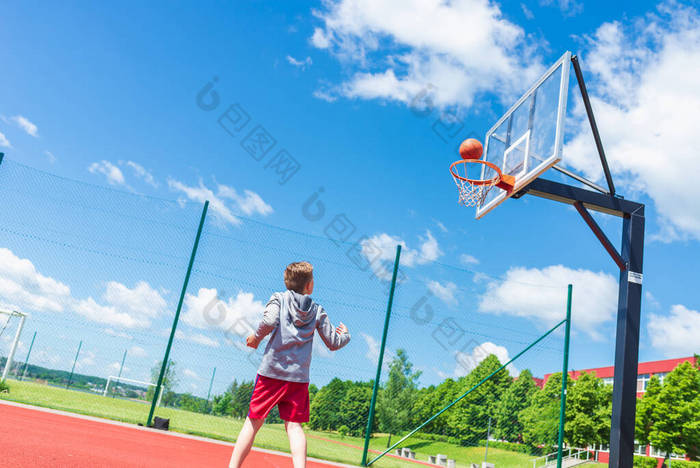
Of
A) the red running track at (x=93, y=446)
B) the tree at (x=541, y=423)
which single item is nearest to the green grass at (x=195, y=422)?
the red running track at (x=93, y=446)

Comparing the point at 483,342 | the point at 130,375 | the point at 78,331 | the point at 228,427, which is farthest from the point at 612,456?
the point at 78,331

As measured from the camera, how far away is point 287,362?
2.55 meters

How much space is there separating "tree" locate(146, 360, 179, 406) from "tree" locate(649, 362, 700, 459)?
27495mm

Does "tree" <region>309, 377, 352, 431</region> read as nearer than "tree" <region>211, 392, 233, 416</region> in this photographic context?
No

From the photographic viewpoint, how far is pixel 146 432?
17.1 feet

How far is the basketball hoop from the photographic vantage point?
20.6 ft

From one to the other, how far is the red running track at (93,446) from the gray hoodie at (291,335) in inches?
48.4

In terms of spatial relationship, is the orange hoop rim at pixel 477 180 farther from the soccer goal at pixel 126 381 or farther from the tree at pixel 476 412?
the soccer goal at pixel 126 381

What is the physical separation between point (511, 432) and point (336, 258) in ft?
17.4

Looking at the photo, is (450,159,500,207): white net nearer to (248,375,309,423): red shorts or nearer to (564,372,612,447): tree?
(248,375,309,423): red shorts

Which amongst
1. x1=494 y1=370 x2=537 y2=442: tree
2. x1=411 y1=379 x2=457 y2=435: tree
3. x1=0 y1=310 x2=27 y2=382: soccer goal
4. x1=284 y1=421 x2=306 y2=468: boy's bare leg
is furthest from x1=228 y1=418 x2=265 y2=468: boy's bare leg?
x1=494 y1=370 x2=537 y2=442: tree

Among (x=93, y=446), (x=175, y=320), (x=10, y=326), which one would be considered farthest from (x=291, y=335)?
(x=10, y=326)

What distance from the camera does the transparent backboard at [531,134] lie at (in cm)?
554

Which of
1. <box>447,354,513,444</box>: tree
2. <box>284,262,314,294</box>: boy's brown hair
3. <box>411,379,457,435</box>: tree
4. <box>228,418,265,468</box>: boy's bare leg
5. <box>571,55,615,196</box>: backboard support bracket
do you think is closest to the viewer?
<box>228,418,265,468</box>: boy's bare leg
